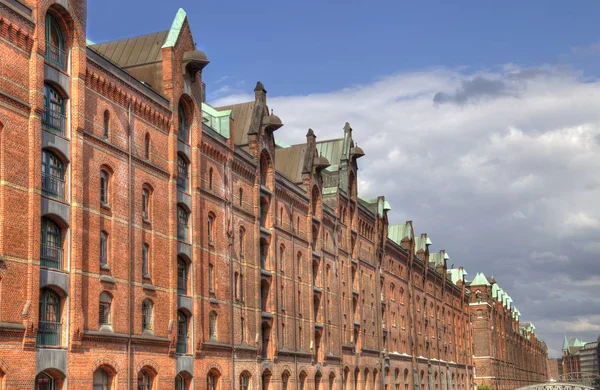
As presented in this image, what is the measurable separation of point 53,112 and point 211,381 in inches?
752

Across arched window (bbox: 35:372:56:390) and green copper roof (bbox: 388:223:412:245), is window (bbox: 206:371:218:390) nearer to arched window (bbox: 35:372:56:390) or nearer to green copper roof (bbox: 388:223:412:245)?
arched window (bbox: 35:372:56:390)

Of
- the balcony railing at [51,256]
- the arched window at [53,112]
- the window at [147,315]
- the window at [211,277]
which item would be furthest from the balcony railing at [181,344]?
the arched window at [53,112]

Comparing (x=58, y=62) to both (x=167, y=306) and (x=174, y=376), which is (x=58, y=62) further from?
(x=174, y=376)

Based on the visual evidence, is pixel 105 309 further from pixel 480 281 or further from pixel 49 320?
pixel 480 281

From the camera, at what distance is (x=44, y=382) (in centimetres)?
3256

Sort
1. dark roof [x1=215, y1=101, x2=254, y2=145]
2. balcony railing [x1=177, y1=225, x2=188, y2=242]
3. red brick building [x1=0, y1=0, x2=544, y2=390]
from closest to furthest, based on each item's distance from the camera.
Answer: red brick building [x1=0, y1=0, x2=544, y2=390] < balcony railing [x1=177, y1=225, x2=188, y2=242] < dark roof [x1=215, y1=101, x2=254, y2=145]

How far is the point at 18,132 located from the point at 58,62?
459 centimetres

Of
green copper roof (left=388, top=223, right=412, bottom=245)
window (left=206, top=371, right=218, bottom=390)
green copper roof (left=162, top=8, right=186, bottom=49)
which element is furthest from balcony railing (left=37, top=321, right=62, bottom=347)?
green copper roof (left=388, top=223, right=412, bottom=245)

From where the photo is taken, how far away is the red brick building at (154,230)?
32.0m

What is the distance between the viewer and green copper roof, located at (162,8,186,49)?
146ft

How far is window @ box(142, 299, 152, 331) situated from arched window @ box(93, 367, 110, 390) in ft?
11.9

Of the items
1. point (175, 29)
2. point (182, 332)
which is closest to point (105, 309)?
point (182, 332)

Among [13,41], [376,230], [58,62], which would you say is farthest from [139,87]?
[376,230]

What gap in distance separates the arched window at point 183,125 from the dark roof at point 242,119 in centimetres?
995
